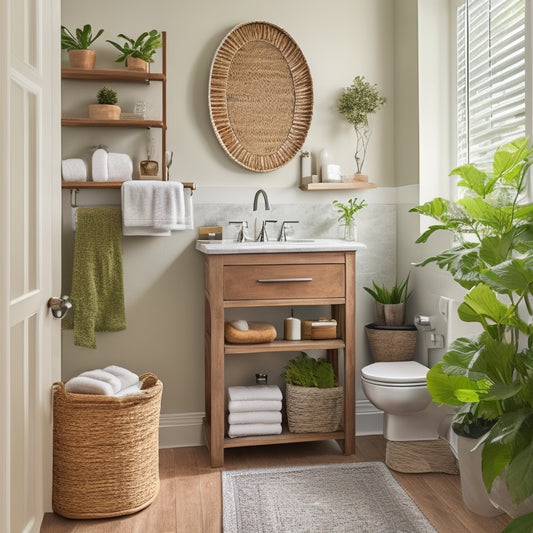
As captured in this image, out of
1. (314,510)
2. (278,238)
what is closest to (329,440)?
(314,510)

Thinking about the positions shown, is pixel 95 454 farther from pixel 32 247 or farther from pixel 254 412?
pixel 32 247

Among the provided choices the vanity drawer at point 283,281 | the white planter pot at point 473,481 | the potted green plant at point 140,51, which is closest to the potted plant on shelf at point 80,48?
the potted green plant at point 140,51

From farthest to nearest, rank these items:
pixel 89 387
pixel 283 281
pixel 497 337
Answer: pixel 283 281, pixel 89 387, pixel 497 337

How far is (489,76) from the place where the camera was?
287 centimetres

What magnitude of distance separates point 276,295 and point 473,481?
1161mm

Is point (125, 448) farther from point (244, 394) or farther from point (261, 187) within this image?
point (261, 187)

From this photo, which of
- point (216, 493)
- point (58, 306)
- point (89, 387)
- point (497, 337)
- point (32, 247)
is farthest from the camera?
point (216, 493)

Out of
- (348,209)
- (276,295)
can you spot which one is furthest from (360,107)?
(276,295)

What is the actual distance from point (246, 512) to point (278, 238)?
144 cm

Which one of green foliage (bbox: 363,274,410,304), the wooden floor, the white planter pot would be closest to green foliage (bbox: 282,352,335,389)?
the wooden floor

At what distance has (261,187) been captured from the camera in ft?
11.1

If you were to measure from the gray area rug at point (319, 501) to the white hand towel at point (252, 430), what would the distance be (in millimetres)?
184

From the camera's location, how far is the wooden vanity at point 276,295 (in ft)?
9.56

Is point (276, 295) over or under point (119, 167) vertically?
under
